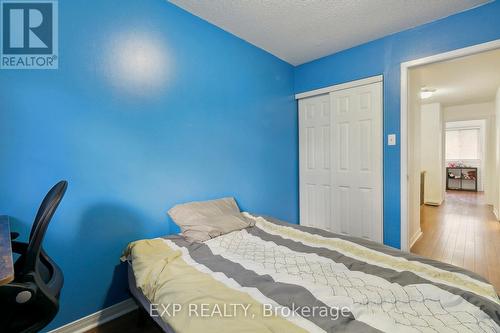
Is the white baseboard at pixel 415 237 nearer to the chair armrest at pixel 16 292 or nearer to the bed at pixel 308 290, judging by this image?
the bed at pixel 308 290

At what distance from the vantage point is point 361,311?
0.94 metres

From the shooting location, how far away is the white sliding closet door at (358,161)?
106 inches

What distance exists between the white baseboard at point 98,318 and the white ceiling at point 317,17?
8.41ft

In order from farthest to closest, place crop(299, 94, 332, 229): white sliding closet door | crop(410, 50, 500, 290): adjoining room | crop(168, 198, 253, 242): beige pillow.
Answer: crop(299, 94, 332, 229): white sliding closet door → crop(410, 50, 500, 290): adjoining room → crop(168, 198, 253, 242): beige pillow

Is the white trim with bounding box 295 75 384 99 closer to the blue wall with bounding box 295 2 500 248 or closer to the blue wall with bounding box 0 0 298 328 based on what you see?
the blue wall with bounding box 295 2 500 248

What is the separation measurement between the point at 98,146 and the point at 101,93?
0.39 m

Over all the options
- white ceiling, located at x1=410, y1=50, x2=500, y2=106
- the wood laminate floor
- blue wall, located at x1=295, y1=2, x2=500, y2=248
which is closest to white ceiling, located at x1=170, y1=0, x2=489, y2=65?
blue wall, located at x1=295, y1=2, x2=500, y2=248

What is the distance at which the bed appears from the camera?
2.95 feet

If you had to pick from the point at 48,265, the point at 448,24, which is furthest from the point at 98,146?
the point at 448,24

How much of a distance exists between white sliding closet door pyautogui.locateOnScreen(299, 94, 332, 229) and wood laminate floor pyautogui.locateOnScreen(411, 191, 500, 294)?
1239 millimetres

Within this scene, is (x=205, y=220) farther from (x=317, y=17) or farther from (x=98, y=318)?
(x=317, y=17)

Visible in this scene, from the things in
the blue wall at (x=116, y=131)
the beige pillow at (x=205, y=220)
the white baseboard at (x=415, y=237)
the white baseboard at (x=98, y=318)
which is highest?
the blue wall at (x=116, y=131)

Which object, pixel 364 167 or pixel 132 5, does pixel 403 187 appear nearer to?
pixel 364 167

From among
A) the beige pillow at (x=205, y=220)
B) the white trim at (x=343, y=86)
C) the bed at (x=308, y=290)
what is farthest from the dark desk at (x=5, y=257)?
the white trim at (x=343, y=86)
